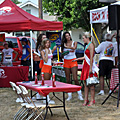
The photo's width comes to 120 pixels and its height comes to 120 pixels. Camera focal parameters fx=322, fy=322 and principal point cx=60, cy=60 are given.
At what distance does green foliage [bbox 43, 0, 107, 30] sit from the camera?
89.0 feet

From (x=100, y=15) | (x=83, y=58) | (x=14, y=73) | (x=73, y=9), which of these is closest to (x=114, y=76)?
(x=83, y=58)

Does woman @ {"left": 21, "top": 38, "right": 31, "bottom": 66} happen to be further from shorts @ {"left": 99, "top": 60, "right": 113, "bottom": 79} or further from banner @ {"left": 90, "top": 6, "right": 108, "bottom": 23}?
shorts @ {"left": 99, "top": 60, "right": 113, "bottom": 79}

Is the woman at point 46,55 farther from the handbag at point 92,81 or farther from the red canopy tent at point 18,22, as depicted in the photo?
the red canopy tent at point 18,22

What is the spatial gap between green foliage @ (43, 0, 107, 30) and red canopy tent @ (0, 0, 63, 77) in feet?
50.9

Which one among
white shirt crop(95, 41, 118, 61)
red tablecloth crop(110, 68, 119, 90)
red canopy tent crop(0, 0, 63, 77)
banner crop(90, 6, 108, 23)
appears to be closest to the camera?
red tablecloth crop(110, 68, 119, 90)

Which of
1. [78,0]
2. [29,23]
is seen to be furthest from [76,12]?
[29,23]

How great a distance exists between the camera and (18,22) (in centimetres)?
1045

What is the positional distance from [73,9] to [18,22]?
59.0 ft

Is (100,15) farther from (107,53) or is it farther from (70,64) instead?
(70,64)

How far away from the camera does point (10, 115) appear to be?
24.4ft

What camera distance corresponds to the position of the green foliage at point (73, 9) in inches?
1068

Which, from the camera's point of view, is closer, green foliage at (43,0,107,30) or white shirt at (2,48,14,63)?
white shirt at (2,48,14,63)

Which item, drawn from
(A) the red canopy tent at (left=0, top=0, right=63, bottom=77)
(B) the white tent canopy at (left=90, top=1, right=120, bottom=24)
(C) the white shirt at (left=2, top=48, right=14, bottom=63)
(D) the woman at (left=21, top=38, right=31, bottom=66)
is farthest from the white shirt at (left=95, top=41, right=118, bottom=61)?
(C) the white shirt at (left=2, top=48, right=14, bottom=63)

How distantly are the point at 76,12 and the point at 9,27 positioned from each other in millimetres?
17889
